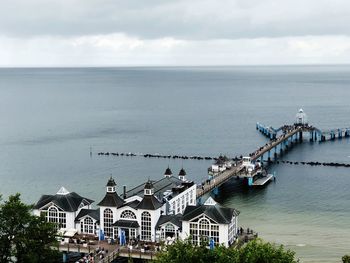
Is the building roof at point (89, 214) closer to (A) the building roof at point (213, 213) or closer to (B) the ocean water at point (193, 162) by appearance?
(A) the building roof at point (213, 213)

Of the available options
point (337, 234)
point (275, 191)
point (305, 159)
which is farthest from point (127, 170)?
point (337, 234)

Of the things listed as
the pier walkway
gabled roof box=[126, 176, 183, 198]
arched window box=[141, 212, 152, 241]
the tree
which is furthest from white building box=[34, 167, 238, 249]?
the pier walkway

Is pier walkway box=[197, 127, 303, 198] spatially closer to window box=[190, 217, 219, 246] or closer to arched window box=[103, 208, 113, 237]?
arched window box=[103, 208, 113, 237]

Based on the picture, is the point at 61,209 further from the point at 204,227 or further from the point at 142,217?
the point at 204,227

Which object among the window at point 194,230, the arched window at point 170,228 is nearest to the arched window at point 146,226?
the arched window at point 170,228

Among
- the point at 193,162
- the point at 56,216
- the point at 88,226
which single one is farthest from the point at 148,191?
the point at 193,162

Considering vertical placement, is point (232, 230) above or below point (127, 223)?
below
